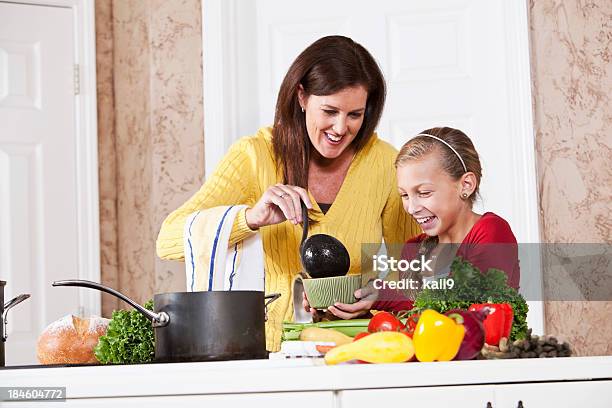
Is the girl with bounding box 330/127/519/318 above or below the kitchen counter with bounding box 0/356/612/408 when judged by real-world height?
above

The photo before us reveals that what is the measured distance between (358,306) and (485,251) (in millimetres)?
315

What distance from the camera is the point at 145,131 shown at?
10.8ft

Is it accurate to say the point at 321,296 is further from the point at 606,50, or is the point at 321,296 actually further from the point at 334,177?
the point at 606,50

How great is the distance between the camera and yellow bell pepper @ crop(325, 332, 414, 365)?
120 centimetres

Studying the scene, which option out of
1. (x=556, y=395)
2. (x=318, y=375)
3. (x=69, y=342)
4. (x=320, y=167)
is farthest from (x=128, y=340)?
(x=320, y=167)

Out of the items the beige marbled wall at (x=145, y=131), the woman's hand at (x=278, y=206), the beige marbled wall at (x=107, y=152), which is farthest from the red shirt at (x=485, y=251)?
the beige marbled wall at (x=107, y=152)

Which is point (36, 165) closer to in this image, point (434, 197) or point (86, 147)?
point (86, 147)

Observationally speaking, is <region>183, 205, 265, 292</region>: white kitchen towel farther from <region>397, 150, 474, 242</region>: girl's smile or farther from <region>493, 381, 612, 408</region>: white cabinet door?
<region>493, 381, 612, 408</region>: white cabinet door

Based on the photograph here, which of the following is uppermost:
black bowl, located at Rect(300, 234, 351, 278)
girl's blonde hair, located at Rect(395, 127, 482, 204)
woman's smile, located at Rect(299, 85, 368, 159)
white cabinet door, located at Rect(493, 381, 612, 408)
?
woman's smile, located at Rect(299, 85, 368, 159)

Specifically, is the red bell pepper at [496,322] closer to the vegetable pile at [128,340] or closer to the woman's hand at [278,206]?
the vegetable pile at [128,340]

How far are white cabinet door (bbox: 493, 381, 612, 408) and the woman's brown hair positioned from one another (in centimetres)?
126

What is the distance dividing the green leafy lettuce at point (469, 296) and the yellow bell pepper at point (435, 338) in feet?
0.59

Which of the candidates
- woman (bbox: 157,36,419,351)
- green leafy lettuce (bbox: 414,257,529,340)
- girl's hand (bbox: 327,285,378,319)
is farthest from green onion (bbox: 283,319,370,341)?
woman (bbox: 157,36,419,351)

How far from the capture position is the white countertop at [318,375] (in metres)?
1.15
